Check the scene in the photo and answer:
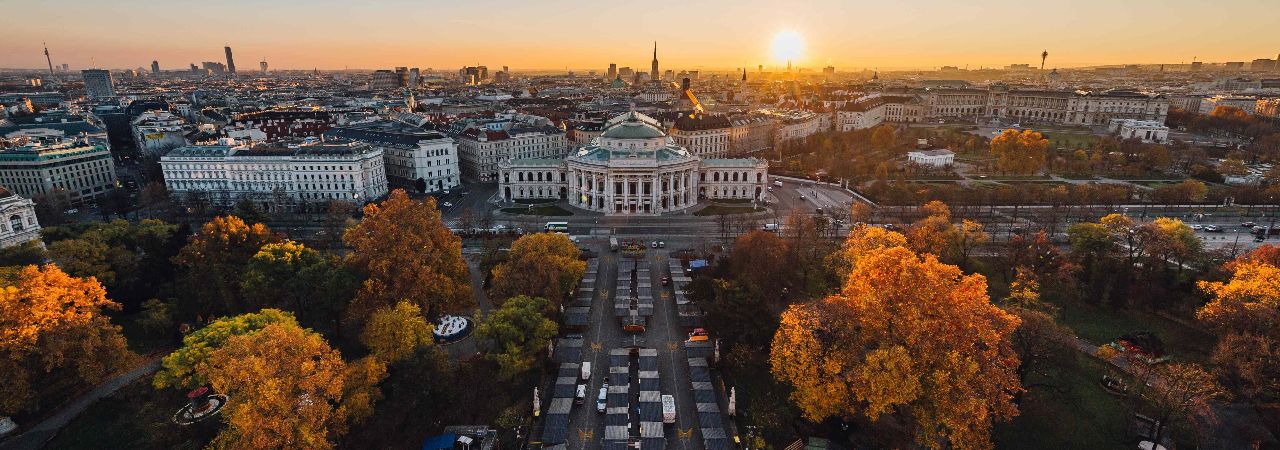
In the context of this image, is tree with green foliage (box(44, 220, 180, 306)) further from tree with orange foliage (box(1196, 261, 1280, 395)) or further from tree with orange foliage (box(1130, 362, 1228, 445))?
tree with orange foliage (box(1196, 261, 1280, 395))

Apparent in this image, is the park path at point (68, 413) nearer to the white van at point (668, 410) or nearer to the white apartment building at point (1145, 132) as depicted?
the white van at point (668, 410)

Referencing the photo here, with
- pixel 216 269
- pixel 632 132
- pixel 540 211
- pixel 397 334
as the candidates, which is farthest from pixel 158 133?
pixel 397 334

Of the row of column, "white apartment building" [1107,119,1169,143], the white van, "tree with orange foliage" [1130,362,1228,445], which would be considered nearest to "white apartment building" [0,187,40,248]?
the row of column

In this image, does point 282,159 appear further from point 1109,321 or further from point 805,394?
point 1109,321

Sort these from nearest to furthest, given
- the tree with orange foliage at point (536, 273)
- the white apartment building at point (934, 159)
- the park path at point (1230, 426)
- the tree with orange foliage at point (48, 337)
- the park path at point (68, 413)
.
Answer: the park path at point (1230, 426), the tree with orange foliage at point (48, 337), the park path at point (68, 413), the tree with orange foliage at point (536, 273), the white apartment building at point (934, 159)

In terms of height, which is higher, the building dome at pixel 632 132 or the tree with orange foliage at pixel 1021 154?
the building dome at pixel 632 132

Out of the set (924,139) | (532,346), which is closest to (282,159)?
(532,346)

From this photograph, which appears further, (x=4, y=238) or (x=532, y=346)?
(x=4, y=238)

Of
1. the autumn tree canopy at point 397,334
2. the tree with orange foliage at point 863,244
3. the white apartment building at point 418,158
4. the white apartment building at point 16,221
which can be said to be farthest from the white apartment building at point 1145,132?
the white apartment building at point 16,221
